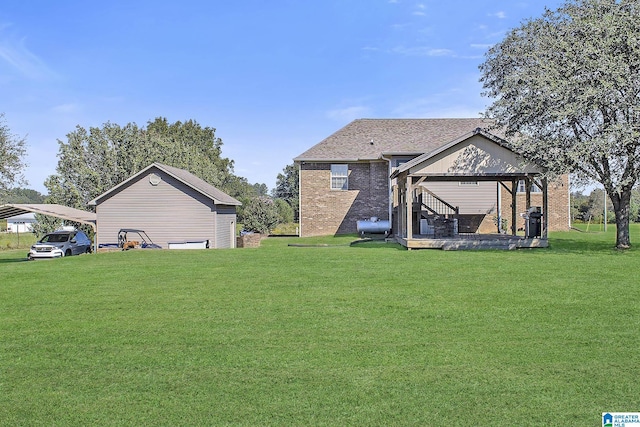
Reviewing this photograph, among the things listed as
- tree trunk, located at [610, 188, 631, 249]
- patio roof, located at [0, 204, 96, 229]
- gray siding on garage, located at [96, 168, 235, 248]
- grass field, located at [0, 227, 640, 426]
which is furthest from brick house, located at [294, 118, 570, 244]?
grass field, located at [0, 227, 640, 426]

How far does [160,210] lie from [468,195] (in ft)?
54.4

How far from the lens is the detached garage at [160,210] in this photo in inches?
1109

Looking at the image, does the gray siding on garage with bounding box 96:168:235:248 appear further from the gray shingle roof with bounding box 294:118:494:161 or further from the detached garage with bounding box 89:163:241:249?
the gray shingle roof with bounding box 294:118:494:161

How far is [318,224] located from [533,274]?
68.0 feet

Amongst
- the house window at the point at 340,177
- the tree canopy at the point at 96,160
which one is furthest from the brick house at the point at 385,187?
the tree canopy at the point at 96,160

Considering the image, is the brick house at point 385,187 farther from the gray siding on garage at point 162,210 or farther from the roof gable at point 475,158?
the roof gable at point 475,158

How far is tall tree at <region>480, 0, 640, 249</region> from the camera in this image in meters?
17.0

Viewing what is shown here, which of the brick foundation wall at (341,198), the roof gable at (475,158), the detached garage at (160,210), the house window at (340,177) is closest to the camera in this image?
the roof gable at (475,158)

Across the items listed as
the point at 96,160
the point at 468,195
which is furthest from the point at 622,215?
the point at 96,160

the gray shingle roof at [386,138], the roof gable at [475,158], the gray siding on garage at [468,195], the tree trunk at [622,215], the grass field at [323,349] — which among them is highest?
the gray shingle roof at [386,138]

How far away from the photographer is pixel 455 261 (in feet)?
50.1

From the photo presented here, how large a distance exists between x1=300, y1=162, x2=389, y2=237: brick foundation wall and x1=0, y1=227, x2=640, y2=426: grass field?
64.0ft

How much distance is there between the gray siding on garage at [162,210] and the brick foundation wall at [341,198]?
6.46 meters

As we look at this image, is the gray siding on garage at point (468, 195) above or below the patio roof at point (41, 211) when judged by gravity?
above
